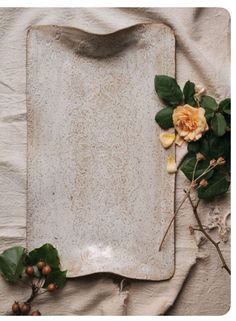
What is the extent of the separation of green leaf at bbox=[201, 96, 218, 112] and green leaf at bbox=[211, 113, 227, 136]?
0.05 feet

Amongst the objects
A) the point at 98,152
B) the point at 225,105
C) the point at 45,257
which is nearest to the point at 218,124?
the point at 225,105

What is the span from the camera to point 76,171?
1.03m

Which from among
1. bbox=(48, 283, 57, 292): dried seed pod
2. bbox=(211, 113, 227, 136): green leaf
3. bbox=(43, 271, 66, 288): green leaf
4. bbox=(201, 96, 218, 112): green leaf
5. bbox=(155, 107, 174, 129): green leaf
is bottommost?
bbox=(48, 283, 57, 292): dried seed pod

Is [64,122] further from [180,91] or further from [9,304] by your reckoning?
[9,304]

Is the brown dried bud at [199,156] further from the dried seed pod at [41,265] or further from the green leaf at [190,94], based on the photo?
the dried seed pod at [41,265]

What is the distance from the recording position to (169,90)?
39.7 inches

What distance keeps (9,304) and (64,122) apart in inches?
13.6

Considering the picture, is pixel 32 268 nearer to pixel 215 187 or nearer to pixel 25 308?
pixel 25 308

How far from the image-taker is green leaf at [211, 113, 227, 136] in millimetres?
982

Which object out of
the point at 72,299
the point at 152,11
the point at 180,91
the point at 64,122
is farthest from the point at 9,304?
the point at 152,11

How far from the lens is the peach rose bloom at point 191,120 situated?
3.27 feet

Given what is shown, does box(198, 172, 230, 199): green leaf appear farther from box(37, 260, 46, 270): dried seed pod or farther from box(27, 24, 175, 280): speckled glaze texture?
box(37, 260, 46, 270): dried seed pod

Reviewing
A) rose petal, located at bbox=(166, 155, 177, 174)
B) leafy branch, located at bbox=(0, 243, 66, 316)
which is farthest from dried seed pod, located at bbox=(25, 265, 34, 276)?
rose petal, located at bbox=(166, 155, 177, 174)

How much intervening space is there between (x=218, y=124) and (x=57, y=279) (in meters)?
0.40
